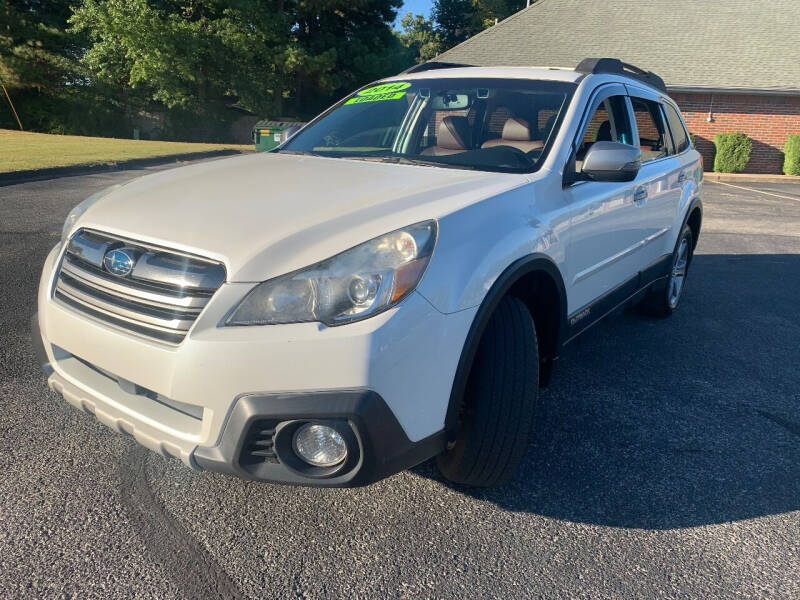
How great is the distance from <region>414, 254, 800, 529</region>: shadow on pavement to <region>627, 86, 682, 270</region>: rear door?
68 cm

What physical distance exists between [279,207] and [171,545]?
1245 mm

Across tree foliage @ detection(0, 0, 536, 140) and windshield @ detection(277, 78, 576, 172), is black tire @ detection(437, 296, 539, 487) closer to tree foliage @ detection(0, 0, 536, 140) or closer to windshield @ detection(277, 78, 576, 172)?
windshield @ detection(277, 78, 576, 172)

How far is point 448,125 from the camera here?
11.4 feet

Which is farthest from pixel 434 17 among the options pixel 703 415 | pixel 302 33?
pixel 703 415

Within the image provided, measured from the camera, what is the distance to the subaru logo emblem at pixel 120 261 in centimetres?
210

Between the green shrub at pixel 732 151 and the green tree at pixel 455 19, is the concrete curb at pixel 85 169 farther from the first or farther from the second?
the green tree at pixel 455 19

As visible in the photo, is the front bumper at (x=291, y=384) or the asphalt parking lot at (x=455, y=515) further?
the asphalt parking lot at (x=455, y=515)

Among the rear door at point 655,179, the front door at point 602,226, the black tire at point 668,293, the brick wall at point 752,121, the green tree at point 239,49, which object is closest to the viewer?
the front door at point 602,226

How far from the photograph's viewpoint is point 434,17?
177ft

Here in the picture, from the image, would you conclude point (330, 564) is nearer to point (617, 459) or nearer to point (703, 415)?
point (617, 459)

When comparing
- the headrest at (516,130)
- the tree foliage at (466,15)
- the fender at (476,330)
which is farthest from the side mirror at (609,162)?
the tree foliage at (466,15)

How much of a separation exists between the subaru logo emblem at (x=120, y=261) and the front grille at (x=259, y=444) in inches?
28.1

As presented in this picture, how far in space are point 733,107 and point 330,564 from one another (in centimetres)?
2195

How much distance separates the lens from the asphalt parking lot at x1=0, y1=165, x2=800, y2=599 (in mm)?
2035
